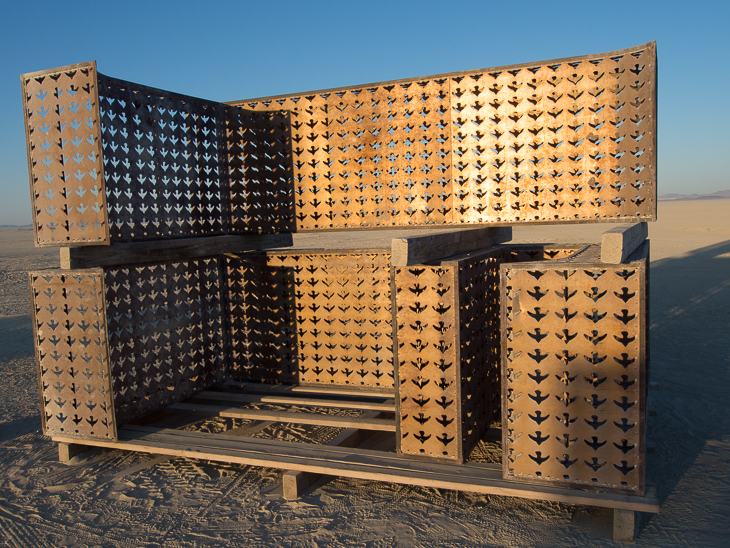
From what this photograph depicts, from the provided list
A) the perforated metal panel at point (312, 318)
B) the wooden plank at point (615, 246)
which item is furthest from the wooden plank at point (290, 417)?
the wooden plank at point (615, 246)

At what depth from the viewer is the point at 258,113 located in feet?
21.2

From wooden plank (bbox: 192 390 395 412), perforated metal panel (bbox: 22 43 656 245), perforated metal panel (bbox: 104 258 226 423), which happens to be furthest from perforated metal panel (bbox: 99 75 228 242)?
wooden plank (bbox: 192 390 395 412)

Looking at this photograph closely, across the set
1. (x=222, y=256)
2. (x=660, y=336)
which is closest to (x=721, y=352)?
(x=660, y=336)

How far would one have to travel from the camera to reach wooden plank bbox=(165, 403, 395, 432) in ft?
17.5

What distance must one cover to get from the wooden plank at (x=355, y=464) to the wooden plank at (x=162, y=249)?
1.58 meters

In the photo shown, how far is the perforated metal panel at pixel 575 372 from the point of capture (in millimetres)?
3707

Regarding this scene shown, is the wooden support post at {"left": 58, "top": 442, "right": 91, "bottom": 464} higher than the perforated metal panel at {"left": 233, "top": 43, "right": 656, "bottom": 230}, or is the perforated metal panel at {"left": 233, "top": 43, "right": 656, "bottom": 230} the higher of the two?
the perforated metal panel at {"left": 233, "top": 43, "right": 656, "bottom": 230}

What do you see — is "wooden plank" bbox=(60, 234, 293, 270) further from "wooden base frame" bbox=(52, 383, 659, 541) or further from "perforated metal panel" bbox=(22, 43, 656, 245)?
"wooden base frame" bbox=(52, 383, 659, 541)

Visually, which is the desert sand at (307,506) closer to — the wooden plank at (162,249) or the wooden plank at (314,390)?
the wooden plank at (314,390)

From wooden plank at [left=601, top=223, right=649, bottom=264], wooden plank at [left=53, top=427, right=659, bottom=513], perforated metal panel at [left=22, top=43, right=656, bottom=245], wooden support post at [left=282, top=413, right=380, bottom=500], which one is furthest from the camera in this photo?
perforated metal panel at [left=22, top=43, right=656, bottom=245]

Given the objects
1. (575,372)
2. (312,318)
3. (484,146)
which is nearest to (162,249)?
(312,318)

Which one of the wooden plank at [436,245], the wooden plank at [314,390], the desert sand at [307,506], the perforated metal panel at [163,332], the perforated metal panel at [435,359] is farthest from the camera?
the wooden plank at [314,390]

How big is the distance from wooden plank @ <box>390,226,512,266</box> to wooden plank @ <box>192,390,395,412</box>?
1841 mm

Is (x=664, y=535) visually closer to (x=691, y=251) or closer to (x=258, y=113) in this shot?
(x=258, y=113)
